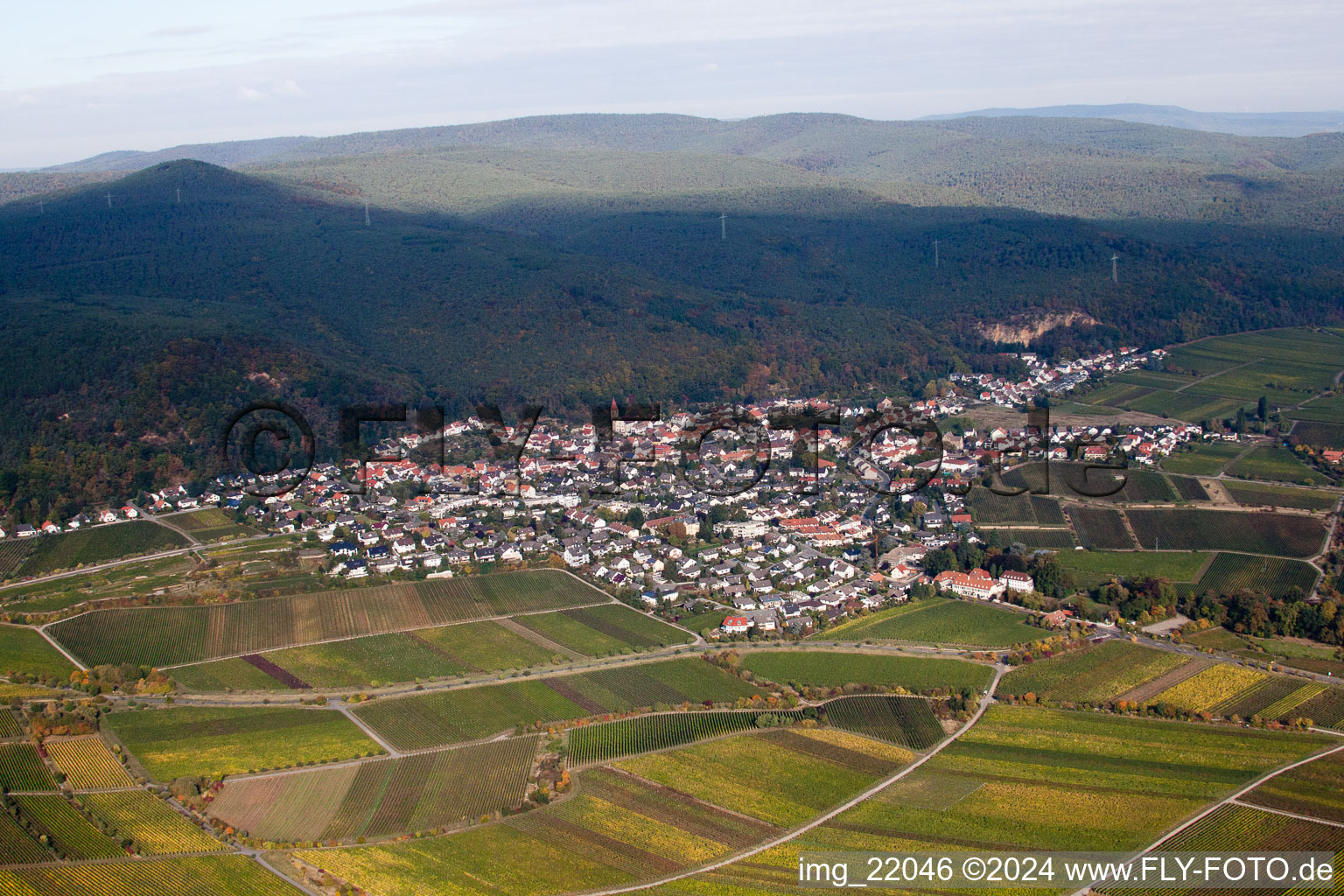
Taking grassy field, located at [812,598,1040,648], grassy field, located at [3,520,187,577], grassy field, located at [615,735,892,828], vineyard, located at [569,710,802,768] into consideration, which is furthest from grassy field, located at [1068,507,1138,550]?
grassy field, located at [3,520,187,577]

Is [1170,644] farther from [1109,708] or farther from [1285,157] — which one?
[1285,157]

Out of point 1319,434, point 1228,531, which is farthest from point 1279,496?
point 1319,434

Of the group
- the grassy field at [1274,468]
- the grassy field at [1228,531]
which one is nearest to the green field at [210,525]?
the grassy field at [1228,531]

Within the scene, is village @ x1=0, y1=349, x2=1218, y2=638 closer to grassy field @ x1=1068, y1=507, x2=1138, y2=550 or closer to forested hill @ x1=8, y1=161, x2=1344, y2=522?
grassy field @ x1=1068, y1=507, x2=1138, y2=550

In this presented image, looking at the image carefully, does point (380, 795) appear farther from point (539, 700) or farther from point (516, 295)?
point (516, 295)

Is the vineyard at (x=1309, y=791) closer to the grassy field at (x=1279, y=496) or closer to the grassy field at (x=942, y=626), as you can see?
the grassy field at (x=942, y=626)

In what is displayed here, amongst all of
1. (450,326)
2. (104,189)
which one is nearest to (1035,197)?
(450,326)
